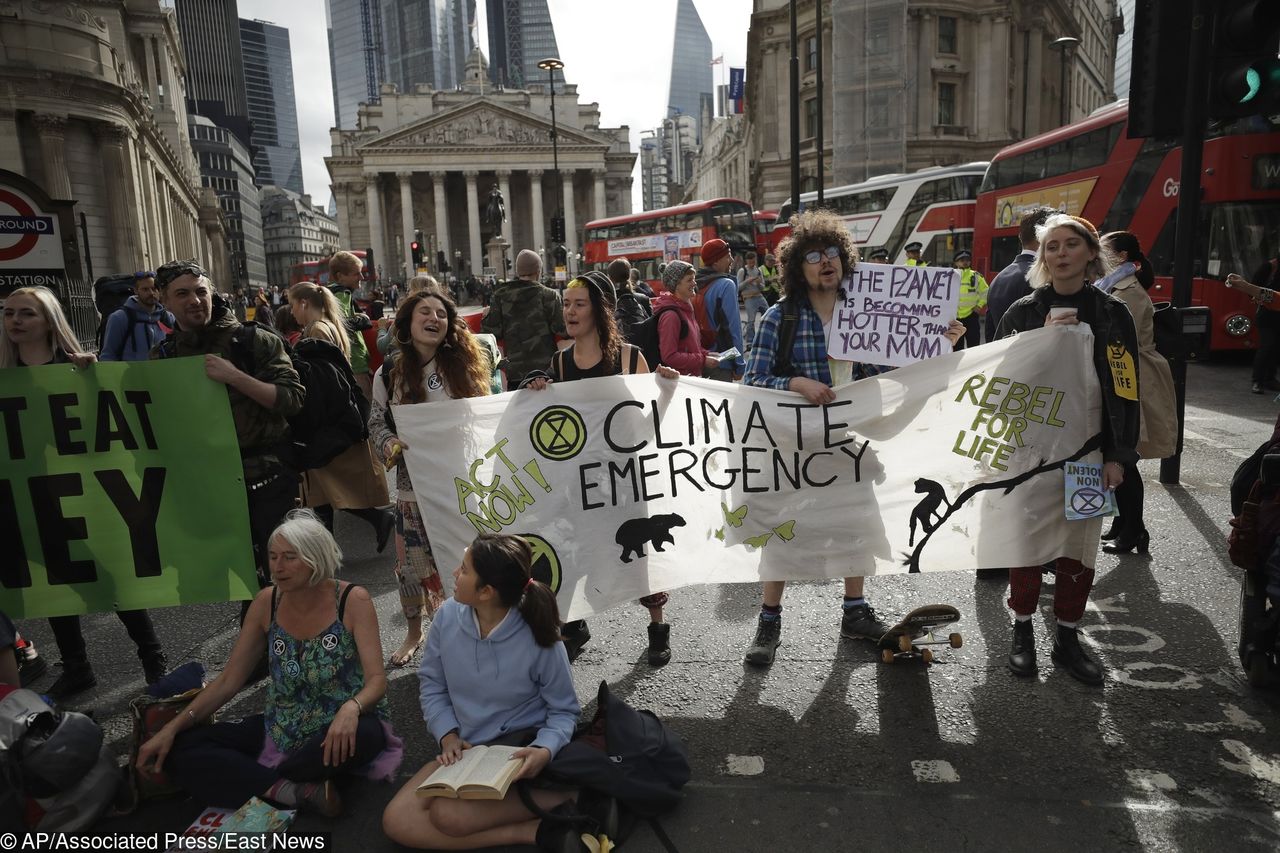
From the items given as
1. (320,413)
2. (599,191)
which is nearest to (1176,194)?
(320,413)

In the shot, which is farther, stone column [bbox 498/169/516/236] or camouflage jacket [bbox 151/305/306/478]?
stone column [bbox 498/169/516/236]

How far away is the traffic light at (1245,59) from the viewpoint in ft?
16.4

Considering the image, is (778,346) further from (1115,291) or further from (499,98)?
(499,98)

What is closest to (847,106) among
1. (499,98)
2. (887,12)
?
(887,12)

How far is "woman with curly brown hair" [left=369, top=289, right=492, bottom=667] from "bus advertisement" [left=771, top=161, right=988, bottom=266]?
19.1 m

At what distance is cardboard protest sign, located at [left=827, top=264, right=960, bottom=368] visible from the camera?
12.1 ft

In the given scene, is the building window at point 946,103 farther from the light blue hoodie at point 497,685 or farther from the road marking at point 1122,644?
the light blue hoodie at point 497,685

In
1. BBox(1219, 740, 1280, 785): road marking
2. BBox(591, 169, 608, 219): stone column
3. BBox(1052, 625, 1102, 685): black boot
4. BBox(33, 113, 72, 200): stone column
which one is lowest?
BBox(1219, 740, 1280, 785): road marking

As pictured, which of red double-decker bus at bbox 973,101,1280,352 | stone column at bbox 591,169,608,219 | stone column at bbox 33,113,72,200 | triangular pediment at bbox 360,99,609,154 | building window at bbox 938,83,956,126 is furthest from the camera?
stone column at bbox 591,169,608,219

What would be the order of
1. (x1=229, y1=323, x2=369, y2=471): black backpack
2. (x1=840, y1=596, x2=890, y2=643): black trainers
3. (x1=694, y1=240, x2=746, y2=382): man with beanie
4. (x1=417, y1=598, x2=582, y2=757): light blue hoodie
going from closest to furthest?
(x1=417, y1=598, x2=582, y2=757): light blue hoodie → (x1=840, y1=596, x2=890, y2=643): black trainers → (x1=229, y1=323, x2=369, y2=471): black backpack → (x1=694, y1=240, x2=746, y2=382): man with beanie

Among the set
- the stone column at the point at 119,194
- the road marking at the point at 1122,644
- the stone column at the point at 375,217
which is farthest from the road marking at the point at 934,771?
the stone column at the point at 375,217

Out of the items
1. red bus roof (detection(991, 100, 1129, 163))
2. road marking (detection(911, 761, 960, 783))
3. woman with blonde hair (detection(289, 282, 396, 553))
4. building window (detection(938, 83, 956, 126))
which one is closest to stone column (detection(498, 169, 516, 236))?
building window (detection(938, 83, 956, 126))

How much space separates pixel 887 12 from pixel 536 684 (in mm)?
38782

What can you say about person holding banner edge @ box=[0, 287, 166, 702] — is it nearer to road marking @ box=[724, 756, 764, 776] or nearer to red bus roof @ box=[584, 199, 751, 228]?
road marking @ box=[724, 756, 764, 776]
